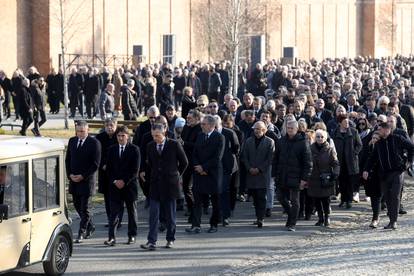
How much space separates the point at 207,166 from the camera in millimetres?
18531

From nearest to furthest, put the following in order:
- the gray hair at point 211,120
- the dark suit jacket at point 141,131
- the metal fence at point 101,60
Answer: the gray hair at point 211,120, the dark suit jacket at point 141,131, the metal fence at point 101,60

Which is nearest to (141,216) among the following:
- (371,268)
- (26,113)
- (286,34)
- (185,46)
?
(371,268)

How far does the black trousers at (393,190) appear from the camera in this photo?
19.0 m

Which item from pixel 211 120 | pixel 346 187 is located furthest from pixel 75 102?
pixel 211 120

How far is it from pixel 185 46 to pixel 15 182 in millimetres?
47664

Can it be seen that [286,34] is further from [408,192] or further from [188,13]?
[408,192]

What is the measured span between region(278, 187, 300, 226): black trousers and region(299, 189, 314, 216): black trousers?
2.05 ft

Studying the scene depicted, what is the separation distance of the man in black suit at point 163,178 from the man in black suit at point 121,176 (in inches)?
10.5

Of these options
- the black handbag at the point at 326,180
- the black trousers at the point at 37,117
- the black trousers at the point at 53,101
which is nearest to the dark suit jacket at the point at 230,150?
the black handbag at the point at 326,180

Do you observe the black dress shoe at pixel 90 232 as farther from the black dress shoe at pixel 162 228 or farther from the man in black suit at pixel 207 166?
the man in black suit at pixel 207 166

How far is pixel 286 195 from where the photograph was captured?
1942cm

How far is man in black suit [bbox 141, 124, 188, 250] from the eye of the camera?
55.6 feet

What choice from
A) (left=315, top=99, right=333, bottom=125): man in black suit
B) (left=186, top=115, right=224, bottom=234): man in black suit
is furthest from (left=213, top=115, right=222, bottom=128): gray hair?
(left=315, top=99, right=333, bottom=125): man in black suit

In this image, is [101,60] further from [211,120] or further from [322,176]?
[211,120]
